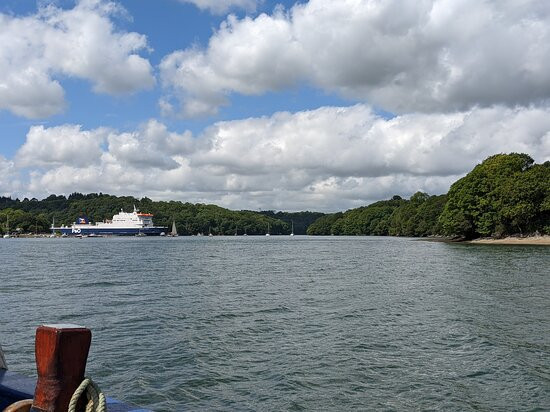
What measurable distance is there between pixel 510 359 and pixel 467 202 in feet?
408

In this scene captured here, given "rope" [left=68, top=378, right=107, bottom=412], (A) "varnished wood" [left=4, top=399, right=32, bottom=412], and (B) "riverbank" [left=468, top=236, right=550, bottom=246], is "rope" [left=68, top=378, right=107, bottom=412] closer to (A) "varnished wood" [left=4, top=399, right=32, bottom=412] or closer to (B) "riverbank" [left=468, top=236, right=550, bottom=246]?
(A) "varnished wood" [left=4, top=399, right=32, bottom=412]

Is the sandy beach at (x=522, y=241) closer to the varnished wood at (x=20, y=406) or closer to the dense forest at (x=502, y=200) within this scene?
the dense forest at (x=502, y=200)

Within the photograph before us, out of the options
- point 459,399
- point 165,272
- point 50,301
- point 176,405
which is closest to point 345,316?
point 459,399

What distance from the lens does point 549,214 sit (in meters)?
124

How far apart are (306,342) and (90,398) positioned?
635 inches

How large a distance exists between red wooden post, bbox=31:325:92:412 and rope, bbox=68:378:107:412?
146mm

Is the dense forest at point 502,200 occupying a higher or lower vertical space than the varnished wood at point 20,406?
higher

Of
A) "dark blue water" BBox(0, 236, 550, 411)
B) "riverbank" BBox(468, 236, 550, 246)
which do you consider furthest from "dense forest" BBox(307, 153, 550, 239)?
"dark blue water" BBox(0, 236, 550, 411)

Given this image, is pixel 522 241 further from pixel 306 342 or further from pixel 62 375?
pixel 62 375

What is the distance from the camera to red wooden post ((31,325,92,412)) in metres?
4.83

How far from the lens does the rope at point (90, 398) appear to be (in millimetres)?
4808

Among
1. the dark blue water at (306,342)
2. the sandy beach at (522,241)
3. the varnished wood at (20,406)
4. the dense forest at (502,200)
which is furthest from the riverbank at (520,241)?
the varnished wood at (20,406)

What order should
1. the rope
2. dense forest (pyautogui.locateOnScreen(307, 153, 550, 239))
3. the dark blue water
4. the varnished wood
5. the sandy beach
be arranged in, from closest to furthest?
the rope, the varnished wood, the dark blue water, the sandy beach, dense forest (pyautogui.locateOnScreen(307, 153, 550, 239))

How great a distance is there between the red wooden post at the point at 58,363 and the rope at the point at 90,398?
0.15 m
